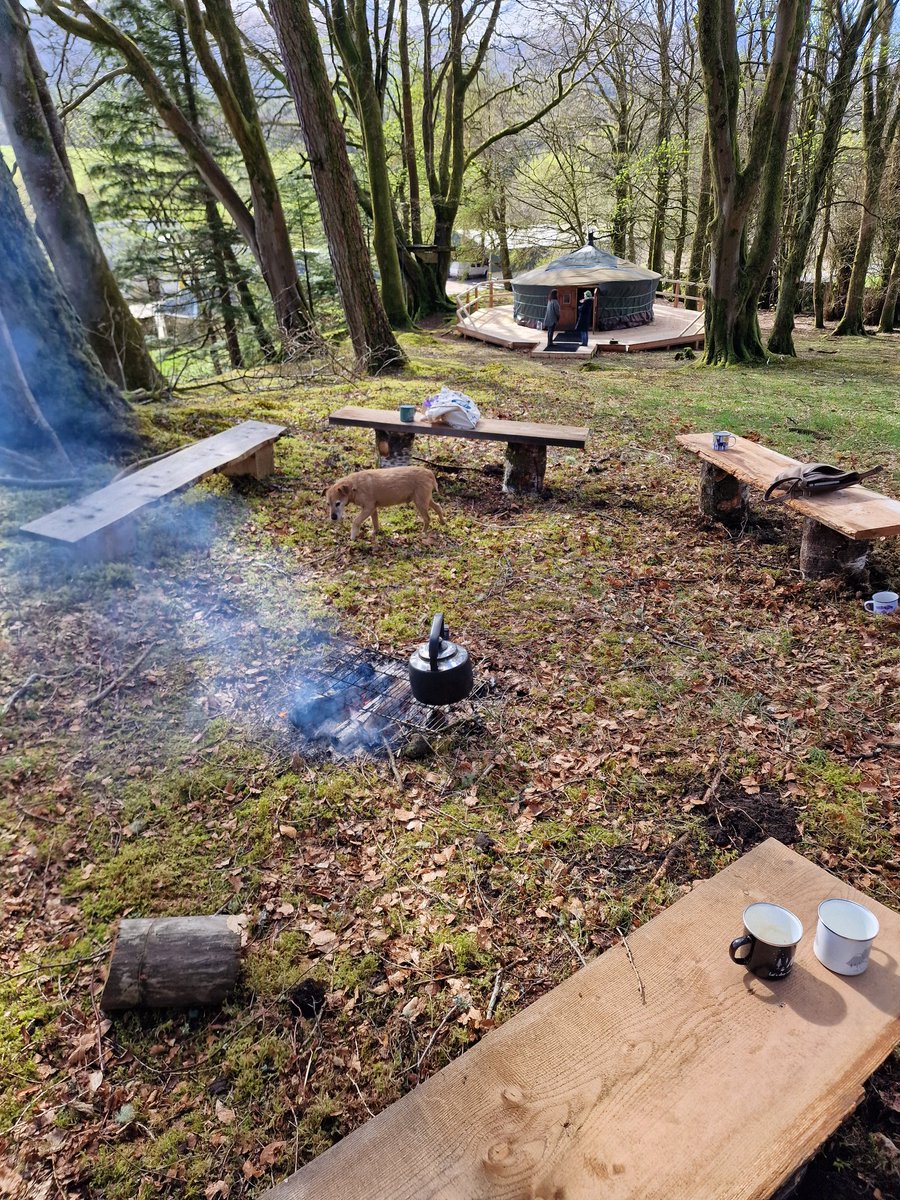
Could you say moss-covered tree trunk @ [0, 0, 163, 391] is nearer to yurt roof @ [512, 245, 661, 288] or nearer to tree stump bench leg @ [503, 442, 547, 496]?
tree stump bench leg @ [503, 442, 547, 496]

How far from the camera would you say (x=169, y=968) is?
2416 millimetres

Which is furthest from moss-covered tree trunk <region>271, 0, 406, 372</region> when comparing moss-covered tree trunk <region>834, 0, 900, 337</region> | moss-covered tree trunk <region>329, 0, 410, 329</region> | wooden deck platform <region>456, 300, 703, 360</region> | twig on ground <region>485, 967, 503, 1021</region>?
moss-covered tree trunk <region>834, 0, 900, 337</region>

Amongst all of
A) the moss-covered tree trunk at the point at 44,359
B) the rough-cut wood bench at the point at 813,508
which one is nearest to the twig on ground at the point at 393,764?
the rough-cut wood bench at the point at 813,508

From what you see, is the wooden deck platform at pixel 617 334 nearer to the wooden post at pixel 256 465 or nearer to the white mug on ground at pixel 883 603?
the wooden post at pixel 256 465

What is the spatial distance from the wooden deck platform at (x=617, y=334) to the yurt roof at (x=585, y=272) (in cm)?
128

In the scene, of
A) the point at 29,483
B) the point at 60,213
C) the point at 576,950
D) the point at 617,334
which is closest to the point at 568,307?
the point at 617,334

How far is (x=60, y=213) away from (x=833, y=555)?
10237 millimetres

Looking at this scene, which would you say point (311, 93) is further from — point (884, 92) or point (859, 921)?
point (884, 92)

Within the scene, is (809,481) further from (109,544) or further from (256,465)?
(109,544)

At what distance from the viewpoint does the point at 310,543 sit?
5.86m

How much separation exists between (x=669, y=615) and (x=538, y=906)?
2.59 m

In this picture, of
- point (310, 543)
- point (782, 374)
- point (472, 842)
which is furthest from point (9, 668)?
point (782, 374)

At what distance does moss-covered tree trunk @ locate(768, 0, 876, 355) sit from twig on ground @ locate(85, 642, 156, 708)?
15.1 metres

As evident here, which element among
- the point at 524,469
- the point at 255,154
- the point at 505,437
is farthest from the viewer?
the point at 255,154
